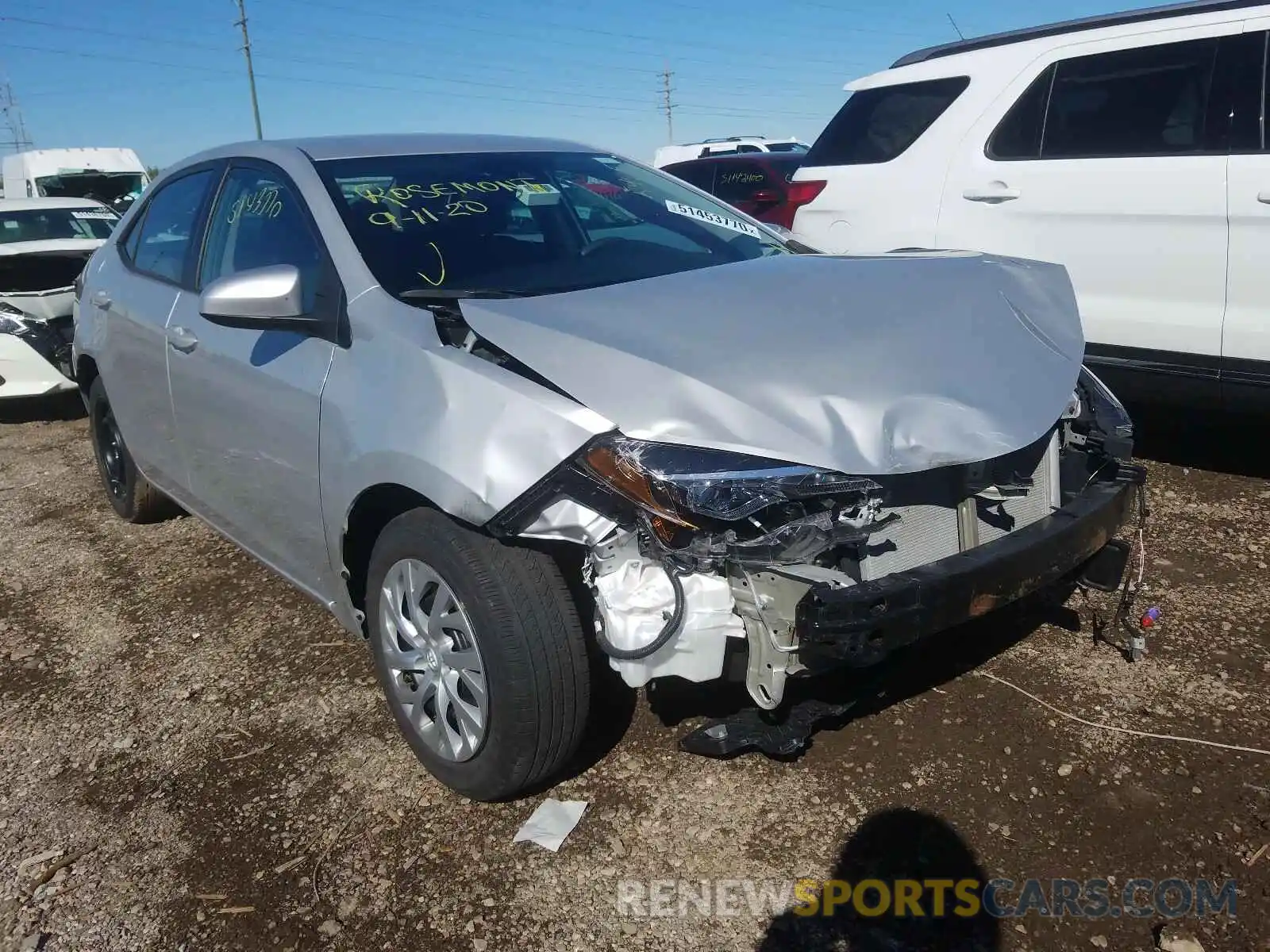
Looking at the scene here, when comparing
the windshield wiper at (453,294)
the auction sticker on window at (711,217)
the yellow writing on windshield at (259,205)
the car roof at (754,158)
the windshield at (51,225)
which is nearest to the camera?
the windshield wiper at (453,294)

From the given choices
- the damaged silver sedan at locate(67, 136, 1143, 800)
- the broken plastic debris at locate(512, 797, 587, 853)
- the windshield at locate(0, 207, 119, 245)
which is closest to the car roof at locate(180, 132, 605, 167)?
the damaged silver sedan at locate(67, 136, 1143, 800)

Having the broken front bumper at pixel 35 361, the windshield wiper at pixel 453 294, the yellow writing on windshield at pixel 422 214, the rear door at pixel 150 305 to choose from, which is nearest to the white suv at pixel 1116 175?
the yellow writing on windshield at pixel 422 214

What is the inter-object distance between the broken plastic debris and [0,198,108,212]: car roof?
8536mm

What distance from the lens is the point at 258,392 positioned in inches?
118

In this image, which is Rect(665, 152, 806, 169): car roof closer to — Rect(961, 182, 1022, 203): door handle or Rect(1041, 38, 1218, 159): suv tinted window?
Rect(961, 182, 1022, 203): door handle

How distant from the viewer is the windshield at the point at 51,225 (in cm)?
857

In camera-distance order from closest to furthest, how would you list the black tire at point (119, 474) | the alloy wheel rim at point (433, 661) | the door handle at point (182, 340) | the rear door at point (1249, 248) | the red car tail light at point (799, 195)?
1. the alloy wheel rim at point (433, 661)
2. the door handle at point (182, 340)
3. the rear door at point (1249, 248)
4. the black tire at point (119, 474)
5. the red car tail light at point (799, 195)

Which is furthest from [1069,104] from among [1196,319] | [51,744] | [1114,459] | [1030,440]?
[51,744]

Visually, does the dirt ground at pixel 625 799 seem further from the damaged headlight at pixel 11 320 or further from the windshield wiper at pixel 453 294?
the damaged headlight at pixel 11 320

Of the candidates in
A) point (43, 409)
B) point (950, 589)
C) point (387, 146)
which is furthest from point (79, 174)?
point (950, 589)

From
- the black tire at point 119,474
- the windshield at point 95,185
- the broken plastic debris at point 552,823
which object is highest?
the windshield at point 95,185

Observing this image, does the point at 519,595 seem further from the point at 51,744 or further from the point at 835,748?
the point at 51,744

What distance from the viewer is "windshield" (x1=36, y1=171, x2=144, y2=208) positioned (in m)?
19.5

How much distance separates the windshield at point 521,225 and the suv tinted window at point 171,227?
2.89ft
